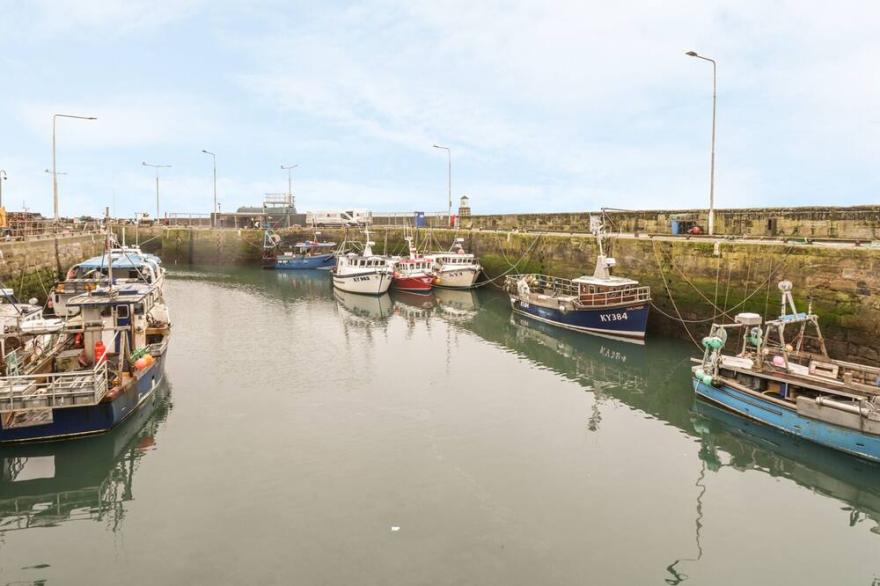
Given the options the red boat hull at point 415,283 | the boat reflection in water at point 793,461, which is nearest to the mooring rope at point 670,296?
the boat reflection in water at point 793,461

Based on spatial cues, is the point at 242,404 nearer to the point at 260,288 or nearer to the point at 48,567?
the point at 48,567

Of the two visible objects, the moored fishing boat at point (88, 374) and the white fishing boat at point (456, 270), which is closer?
the moored fishing boat at point (88, 374)

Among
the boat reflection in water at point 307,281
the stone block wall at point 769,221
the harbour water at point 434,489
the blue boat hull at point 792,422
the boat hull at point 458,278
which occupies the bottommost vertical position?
the harbour water at point 434,489

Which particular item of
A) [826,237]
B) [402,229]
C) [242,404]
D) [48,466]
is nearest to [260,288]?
[402,229]

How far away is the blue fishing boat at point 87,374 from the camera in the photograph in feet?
48.3

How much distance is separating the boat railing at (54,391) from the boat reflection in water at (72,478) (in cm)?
131

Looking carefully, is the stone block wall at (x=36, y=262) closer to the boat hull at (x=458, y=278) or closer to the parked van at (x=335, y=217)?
the boat hull at (x=458, y=278)

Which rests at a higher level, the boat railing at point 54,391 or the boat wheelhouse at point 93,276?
the boat wheelhouse at point 93,276

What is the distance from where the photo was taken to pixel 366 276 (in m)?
44.4

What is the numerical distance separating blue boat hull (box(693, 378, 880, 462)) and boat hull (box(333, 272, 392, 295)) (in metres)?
28.0

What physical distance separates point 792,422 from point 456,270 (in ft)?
103

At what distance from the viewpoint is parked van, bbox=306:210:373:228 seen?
77750 millimetres

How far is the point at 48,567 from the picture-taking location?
413 inches

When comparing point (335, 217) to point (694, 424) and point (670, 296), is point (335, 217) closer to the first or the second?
point (670, 296)
